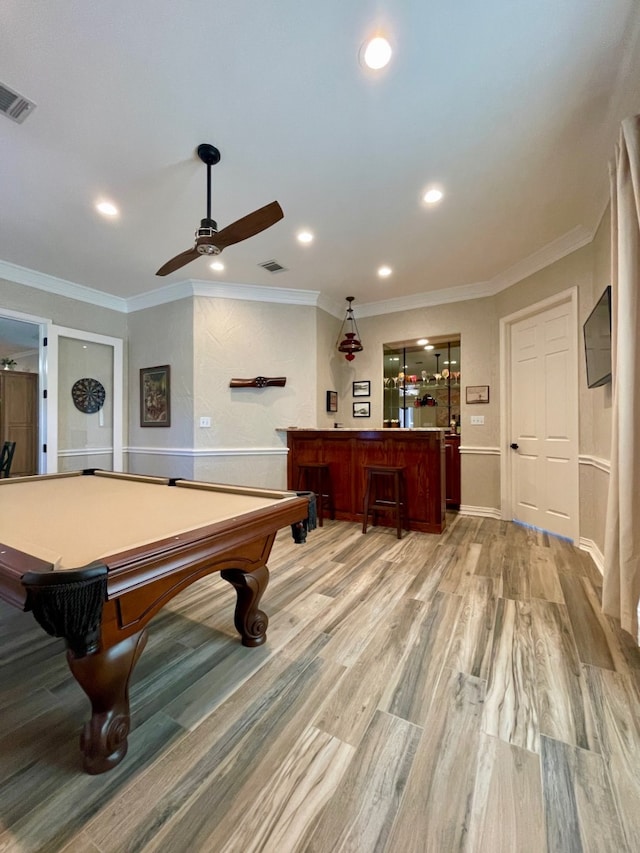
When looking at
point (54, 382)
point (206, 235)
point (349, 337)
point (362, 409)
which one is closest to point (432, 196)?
point (206, 235)

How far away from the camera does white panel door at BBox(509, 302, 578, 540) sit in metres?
3.29

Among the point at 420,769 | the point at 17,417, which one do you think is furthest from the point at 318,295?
the point at 17,417

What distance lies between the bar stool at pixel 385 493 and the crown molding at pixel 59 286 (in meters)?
4.01

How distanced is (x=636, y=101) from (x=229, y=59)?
2.00m

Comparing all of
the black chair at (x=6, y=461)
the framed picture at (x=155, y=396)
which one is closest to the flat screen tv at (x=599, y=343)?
the framed picture at (x=155, y=396)

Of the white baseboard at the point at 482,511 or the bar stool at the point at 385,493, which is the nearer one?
the bar stool at the point at 385,493

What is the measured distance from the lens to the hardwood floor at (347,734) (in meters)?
0.95

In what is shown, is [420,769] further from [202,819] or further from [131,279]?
[131,279]

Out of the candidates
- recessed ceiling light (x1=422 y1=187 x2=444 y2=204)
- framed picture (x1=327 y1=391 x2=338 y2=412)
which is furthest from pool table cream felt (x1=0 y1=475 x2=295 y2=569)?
framed picture (x1=327 y1=391 x2=338 y2=412)

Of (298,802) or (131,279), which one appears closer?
(298,802)

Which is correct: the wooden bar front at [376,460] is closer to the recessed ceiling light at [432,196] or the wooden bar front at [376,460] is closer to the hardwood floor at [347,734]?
the hardwood floor at [347,734]

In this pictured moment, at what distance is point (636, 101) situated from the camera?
1.71 meters

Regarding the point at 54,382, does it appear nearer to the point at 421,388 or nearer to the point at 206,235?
the point at 206,235

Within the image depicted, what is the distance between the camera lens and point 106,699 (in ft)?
3.59
